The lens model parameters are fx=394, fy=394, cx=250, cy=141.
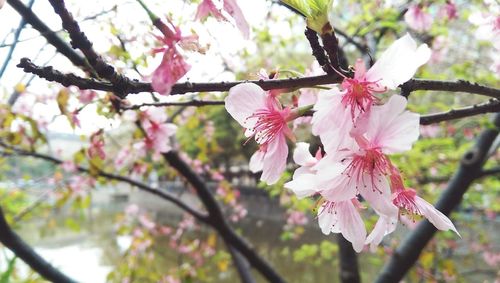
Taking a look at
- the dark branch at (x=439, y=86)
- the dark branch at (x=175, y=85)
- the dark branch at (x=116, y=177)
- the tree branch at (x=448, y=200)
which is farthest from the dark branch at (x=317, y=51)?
the tree branch at (x=448, y=200)

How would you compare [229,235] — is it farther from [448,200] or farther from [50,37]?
[50,37]

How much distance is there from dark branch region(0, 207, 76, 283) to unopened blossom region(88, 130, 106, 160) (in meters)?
0.37

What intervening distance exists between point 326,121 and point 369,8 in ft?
8.61

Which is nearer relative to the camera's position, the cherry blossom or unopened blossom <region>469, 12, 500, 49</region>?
unopened blossom <region>469, 12, 500, 49</region>

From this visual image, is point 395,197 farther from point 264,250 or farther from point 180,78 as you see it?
point 264,250

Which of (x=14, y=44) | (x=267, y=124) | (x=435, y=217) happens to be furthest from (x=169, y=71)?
(x=14, y=44)

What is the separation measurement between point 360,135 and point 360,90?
8cm

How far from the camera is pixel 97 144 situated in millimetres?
1420

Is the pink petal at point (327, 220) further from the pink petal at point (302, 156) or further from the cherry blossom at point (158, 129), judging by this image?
the cherry blossom at point (158, 129)

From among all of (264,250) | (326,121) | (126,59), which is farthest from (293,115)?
(264,250)

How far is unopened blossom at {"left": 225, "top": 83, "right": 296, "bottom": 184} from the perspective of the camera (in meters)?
0.67

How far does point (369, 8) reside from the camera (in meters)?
2.91

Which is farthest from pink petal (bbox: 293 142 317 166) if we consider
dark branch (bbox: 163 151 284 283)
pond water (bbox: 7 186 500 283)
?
pond water (bbox: 7 186 500 283)

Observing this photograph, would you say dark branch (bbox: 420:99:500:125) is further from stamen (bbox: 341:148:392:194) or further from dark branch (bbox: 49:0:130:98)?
dark branch (bbox: 49:0:130:98)
